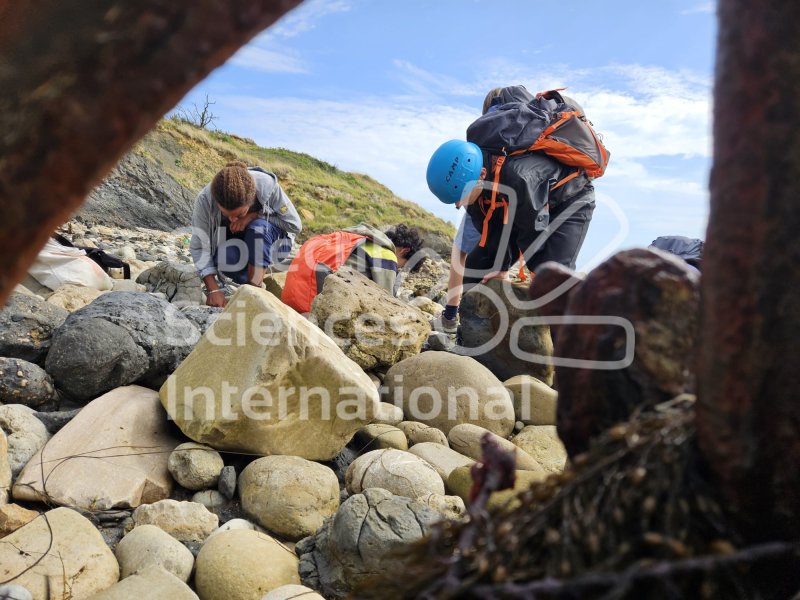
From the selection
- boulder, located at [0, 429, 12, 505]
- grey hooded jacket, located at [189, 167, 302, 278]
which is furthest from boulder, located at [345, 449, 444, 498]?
grey hooded jacket, located at [189, 167, 302, 278]

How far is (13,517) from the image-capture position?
3158 millimetres

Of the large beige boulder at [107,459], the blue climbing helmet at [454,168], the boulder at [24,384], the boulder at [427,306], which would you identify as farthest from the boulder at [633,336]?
the boulder at [427,306]

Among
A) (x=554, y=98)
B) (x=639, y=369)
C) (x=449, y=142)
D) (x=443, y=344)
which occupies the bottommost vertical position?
(x=443, y=344)

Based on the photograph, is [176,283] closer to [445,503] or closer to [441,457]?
[441,457]

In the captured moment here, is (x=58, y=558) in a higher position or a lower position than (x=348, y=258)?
lower

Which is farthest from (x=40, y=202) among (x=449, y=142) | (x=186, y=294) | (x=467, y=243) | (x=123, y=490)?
(x=186, y=294)

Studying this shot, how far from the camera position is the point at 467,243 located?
6215mm

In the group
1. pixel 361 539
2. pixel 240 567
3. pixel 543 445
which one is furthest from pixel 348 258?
pixel 240 567

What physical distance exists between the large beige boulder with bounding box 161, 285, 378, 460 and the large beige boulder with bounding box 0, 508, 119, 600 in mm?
1020

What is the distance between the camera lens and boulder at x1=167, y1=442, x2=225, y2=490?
12.4ft

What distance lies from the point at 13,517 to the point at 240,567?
120 cm

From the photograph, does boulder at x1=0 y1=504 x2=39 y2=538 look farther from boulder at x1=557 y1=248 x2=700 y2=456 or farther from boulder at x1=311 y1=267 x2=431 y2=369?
boulder at x1=557 y1=248 x2=700 y2=456

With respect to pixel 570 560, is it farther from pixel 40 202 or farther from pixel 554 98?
pixel 554 98

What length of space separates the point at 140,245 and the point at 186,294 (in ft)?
21.0
